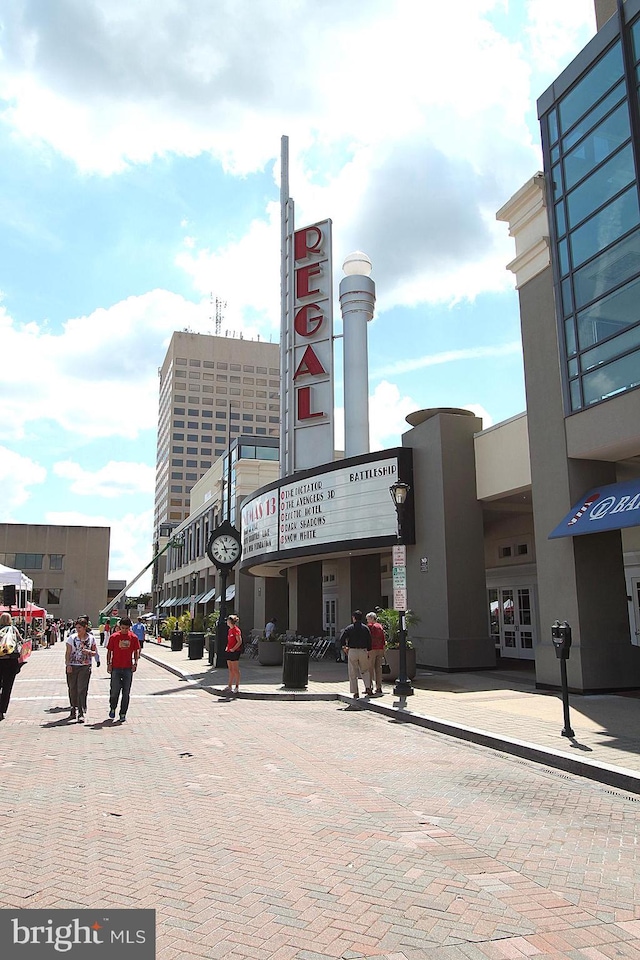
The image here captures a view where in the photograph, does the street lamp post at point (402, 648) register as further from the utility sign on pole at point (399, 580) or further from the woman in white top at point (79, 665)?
the woman in white top at point (79, 665)

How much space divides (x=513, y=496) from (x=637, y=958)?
16384mm

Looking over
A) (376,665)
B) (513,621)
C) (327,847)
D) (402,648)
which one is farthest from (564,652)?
(513,621)

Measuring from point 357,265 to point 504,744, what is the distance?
25.4 meters

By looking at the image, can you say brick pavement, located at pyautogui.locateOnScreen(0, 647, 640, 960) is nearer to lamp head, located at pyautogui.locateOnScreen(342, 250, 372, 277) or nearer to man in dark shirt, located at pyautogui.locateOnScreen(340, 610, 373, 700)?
man in dark shirt, located at pyautogui.locateOnScreen(340, 610, 373, 700)

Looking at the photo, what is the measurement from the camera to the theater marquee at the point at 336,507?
20547mm

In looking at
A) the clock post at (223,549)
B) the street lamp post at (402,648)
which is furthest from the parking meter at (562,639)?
the clock post at (223,549)

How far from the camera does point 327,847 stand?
5.30 m

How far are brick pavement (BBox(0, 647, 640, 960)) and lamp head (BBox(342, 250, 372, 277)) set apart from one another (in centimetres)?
2497

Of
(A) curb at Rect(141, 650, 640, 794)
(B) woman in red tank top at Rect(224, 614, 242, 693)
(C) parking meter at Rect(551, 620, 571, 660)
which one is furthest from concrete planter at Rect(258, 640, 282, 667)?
(C) parking meter at Rect(551, 620, 571, 660)

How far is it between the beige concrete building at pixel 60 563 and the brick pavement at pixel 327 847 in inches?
3420

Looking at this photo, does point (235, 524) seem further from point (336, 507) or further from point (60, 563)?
point (60, 563)

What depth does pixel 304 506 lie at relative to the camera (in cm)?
2361

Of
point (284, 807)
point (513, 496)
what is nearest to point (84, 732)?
point (284, 807)

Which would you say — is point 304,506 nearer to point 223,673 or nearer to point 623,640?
point 223,673
